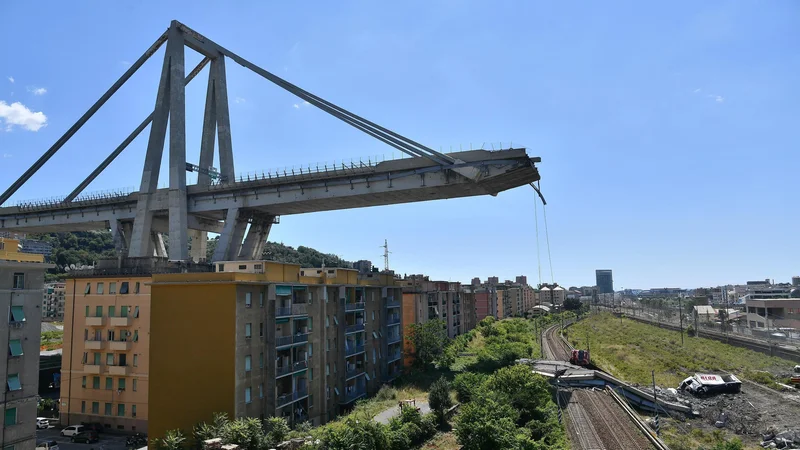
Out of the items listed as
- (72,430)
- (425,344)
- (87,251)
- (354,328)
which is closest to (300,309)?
(354,328)

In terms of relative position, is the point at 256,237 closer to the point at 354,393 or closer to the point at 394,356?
the point at 394,356

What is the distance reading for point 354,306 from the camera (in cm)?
3697

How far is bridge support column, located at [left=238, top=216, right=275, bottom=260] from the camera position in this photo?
48.4 meters

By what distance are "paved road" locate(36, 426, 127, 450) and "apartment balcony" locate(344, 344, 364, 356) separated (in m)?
15.0

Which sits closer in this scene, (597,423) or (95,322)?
(597,423)

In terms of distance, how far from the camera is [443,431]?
96.3 ft

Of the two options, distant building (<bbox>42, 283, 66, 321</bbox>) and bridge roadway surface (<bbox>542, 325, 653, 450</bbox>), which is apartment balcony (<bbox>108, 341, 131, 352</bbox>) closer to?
bridge roadway surface (<bbox>542, 325, 653, 450</bbox>)

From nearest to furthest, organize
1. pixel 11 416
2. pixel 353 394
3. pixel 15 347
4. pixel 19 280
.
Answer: pixel 11 416 < pixel 15 347 < pixel 19 280 < pixel 353 394

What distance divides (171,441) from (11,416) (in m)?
6.28

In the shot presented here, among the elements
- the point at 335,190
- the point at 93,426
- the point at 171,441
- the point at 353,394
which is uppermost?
the point at 335,190

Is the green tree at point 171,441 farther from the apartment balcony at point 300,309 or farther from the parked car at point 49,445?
the parked car at point 49,445

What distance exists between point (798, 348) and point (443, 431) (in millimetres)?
44651

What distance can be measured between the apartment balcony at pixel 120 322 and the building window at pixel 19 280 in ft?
43.9

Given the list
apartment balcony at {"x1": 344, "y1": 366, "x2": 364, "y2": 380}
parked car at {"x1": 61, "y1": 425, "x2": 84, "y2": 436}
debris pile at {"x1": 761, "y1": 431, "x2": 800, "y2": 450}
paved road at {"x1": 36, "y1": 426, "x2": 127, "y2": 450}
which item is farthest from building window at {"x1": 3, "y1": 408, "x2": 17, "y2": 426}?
debris pile at {"x1": 761, "y1": 431, "x2": 800, "y2": 450}
